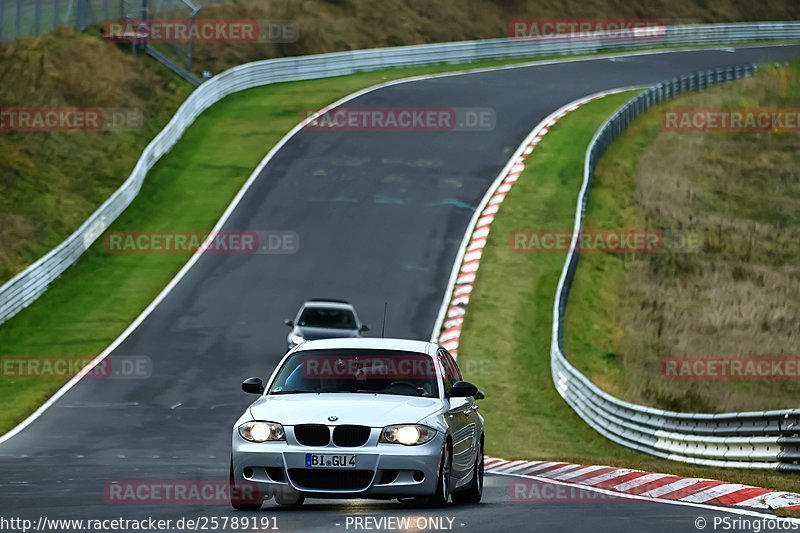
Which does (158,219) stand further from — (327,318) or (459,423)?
(459,423)

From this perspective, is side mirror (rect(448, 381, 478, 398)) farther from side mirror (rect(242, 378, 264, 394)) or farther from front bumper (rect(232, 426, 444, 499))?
side mirror (rect(242, 378, 264, 394))

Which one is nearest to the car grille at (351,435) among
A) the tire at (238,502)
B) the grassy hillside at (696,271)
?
the tire at (238,502)

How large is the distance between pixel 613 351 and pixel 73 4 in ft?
88.3

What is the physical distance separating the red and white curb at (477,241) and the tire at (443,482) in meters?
19.0

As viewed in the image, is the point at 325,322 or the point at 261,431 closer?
the point at 261,431

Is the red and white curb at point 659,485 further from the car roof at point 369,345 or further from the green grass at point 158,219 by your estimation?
the green grass at point 158,219

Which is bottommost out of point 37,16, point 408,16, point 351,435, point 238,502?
point 238,502

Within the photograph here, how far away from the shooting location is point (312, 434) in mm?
11820

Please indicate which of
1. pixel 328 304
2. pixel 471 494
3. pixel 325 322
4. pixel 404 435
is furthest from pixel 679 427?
pixel 328 304

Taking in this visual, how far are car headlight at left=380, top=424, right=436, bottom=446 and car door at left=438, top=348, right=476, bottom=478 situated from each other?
0.49 meters

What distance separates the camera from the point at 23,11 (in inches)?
1797

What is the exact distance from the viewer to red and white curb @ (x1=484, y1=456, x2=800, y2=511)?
42.7 feet

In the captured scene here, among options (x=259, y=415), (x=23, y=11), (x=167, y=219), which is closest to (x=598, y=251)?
(x=167, y=219)

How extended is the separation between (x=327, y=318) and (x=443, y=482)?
19.0 meters
